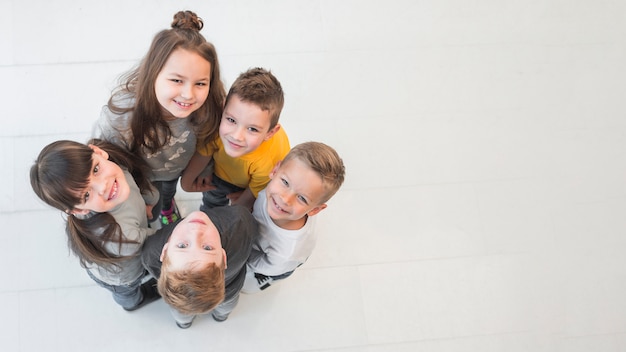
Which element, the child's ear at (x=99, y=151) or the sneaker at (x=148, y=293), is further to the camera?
the sneaker at (x=148, y=293)

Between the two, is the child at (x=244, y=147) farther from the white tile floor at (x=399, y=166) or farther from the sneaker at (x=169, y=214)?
the white tile floor at (x=399, y=166)

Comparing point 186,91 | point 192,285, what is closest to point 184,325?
point 192,285

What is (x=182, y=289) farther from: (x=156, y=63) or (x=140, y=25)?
(x=140, y=25)

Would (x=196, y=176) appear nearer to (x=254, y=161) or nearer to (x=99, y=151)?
(x=254, y=161)

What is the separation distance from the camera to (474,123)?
213cm

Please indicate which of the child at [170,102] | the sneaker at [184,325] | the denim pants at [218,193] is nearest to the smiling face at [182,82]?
the child at [170,102]

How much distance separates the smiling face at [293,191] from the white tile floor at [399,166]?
61 centimetres

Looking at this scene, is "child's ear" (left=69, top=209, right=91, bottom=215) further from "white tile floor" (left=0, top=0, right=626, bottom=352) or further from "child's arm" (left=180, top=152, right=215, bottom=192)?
"white tile floor" (left=0, top=0, right=626, bottom=352)

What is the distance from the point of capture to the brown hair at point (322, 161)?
4.21ft

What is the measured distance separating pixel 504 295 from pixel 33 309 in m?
1.77

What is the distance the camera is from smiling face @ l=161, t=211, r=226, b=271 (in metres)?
1.11

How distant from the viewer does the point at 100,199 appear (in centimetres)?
114

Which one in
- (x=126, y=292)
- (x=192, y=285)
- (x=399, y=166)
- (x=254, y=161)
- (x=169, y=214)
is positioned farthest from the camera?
(x=399, y=166)

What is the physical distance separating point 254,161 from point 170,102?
1.02 feet
